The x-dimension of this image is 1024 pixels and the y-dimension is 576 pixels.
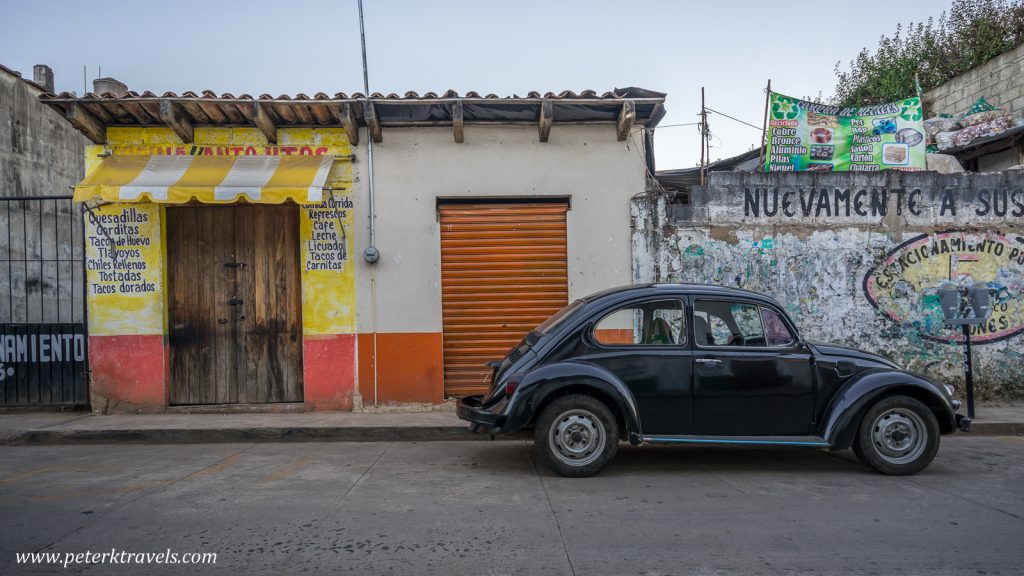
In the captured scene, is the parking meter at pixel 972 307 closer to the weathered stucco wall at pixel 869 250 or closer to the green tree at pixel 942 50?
the weathered stucco wall at pixel 869 250

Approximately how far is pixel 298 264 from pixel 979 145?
1190 centimetres

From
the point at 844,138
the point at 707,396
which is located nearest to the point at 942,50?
the point at 844,138

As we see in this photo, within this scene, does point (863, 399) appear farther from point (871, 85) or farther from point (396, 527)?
point (871, 85)

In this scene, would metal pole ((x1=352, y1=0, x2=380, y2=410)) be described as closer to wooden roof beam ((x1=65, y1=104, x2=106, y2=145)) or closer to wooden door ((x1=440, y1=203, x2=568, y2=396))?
wooden door ((x1=440, y1=203, x2=568, y2=396))

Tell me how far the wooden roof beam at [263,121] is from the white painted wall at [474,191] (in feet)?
3.86

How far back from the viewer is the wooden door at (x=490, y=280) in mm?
9227

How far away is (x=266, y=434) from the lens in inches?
306

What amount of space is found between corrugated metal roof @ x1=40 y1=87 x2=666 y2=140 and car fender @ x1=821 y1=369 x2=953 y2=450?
184 inches

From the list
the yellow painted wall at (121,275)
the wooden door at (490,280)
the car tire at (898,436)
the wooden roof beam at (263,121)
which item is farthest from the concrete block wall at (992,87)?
the yellow painted wall at (121,275)

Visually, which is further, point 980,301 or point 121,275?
point 121,275

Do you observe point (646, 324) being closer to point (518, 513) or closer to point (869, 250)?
point (518, 513)

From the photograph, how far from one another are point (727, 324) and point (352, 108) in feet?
18.8

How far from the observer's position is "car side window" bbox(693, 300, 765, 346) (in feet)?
19.1

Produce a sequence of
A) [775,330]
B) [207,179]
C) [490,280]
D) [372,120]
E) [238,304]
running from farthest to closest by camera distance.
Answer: [490,280] < [238,304] < [372,120] < [207,179] < [775,330]
